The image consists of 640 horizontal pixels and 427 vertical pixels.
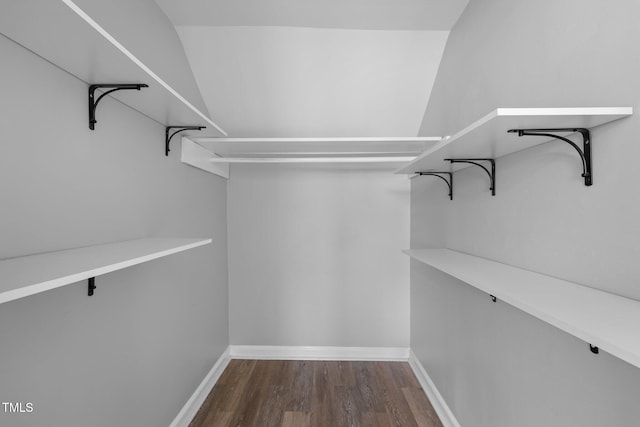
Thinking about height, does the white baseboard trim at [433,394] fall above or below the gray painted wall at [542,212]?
below

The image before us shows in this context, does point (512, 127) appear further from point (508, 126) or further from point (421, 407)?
point (421, 407)

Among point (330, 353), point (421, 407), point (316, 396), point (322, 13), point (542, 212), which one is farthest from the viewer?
point (330, 353)

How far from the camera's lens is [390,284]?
9.60 feet

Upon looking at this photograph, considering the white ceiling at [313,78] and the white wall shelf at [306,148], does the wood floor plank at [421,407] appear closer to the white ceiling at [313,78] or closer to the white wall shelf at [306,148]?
the white wall shelf at [306,148]

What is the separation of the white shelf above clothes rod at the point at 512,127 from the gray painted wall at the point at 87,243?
4.30ft

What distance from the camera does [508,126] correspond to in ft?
3.34

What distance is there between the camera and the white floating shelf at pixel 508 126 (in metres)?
0.85

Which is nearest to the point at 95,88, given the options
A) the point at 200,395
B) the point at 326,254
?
the point at 200,395

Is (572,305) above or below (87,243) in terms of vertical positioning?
below

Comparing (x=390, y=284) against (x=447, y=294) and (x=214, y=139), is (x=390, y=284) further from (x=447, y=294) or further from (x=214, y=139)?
(x=214, y=139)

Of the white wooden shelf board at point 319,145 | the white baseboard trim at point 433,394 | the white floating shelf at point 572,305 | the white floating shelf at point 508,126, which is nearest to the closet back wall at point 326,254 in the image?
the white baseboard trim at point 433,394

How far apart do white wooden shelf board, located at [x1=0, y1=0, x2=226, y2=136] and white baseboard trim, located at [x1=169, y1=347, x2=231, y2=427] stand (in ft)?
5.41

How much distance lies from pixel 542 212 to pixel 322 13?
1631 millimetres

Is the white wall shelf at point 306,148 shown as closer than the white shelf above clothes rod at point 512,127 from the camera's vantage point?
No
